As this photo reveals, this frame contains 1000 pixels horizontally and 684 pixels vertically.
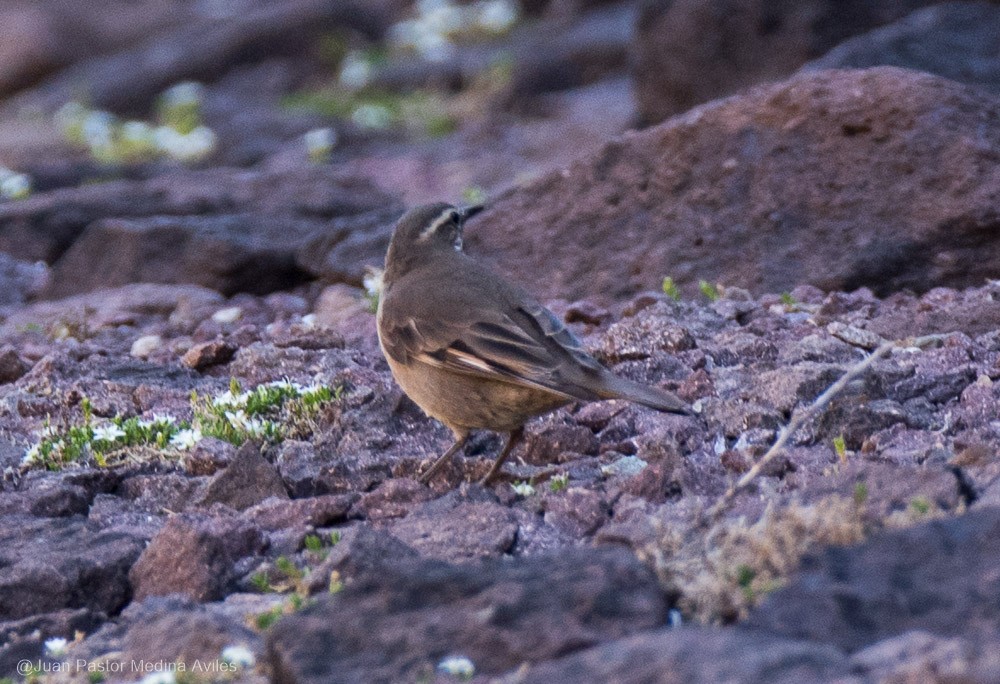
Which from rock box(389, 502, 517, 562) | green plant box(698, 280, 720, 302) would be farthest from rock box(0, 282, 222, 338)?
rock box(389, 502, 517, 562)

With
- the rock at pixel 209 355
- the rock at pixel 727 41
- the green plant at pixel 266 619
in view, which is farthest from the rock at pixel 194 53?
the green plant at pixel 266 619

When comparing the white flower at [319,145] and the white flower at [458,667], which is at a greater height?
the white flower at [458,667]

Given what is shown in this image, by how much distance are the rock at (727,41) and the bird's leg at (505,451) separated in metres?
8.10

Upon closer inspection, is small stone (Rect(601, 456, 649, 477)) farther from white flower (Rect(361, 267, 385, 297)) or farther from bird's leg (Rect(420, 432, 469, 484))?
white flower (Rect(361, 267, 385, 297))

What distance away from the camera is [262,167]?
51.8 feet

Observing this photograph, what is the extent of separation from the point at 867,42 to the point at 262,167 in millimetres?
7250

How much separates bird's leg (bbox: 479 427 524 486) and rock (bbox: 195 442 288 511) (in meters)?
0.81

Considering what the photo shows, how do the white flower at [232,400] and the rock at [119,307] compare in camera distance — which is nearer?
the white flower at [232,400]

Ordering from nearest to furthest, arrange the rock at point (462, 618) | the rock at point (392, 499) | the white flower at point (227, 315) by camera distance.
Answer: the rock at point (462, 618) → the rock at point (392, 499) → the white flower at point (227, 315)

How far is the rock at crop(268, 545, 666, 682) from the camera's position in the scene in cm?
379

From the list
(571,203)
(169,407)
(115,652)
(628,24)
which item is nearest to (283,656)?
(115,652)

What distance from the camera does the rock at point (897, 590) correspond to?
145 inches

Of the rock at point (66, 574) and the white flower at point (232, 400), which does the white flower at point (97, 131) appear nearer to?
the white flower at point (232, 400)

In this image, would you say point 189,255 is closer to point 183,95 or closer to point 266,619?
point 266,619
